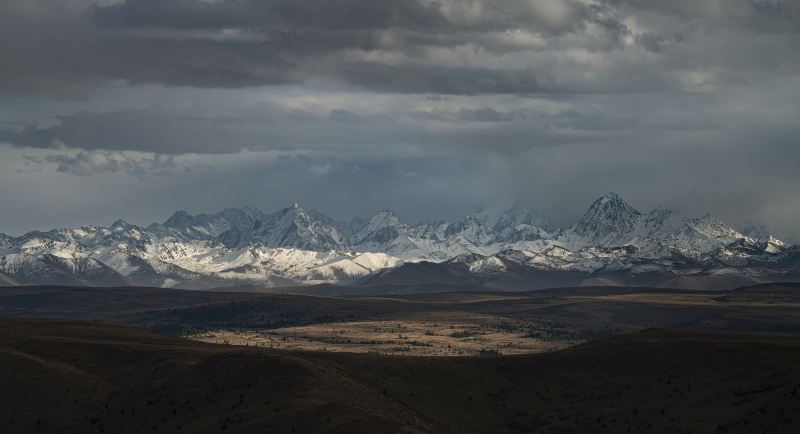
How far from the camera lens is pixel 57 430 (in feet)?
652

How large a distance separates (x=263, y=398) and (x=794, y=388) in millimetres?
86009

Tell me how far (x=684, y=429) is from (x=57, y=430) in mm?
105413

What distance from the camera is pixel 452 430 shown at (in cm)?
19325

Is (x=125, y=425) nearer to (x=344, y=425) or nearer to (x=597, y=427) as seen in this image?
(x=344, y=425)

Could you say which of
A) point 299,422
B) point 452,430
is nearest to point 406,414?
point 452,430

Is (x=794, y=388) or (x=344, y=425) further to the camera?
(x=794, y=388)

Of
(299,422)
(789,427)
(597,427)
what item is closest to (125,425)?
(299,422)

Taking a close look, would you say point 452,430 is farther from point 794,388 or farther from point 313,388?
point 794,388

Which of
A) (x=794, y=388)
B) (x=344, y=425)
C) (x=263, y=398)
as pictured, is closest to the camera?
(x=344, y=425)

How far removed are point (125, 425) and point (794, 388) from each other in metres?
110

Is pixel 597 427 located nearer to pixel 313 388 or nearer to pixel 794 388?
pixel 794 388

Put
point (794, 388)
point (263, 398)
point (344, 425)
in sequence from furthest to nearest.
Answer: point (263, 398), point (794, 388), point (344, 425)

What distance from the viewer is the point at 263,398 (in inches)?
7731

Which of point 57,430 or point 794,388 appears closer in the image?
point 794,388
